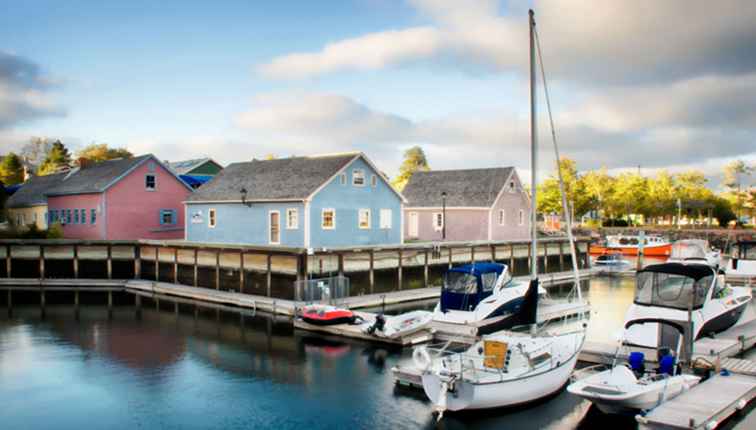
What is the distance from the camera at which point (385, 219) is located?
4225 cm

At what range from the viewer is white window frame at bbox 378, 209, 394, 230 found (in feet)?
137

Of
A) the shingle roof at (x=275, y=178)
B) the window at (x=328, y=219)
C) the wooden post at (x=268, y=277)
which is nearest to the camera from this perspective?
the wooden post at (x=268, y=277)

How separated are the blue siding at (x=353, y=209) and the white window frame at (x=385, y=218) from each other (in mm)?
179

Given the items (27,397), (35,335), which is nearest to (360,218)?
(35,335)

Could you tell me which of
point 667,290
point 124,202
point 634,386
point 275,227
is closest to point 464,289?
point 667,290

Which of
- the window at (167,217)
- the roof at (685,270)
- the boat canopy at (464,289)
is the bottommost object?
the boat canopy at (464,289)

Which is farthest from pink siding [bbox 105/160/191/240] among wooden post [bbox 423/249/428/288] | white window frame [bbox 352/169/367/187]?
wooden post [bbox 423/249/428/288]

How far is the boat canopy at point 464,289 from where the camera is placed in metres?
24.4

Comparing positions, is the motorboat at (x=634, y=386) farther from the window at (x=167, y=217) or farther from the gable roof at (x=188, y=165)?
the gable roof at (x=188, y=165)

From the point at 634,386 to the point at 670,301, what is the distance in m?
6.69

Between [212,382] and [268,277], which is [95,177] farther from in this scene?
[212,382]

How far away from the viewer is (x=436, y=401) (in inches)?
629

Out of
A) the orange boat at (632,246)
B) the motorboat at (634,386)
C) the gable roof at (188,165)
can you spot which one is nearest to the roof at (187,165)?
the gable roof at (188,165)

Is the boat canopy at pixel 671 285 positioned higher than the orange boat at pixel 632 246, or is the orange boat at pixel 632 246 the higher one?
the boat canopy at pixel 671 285
